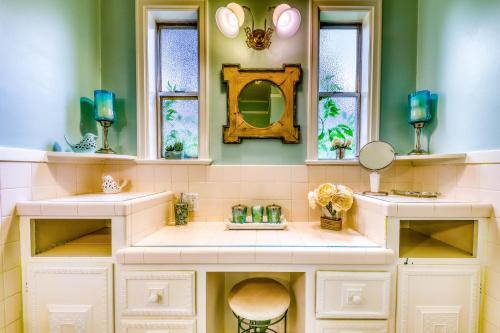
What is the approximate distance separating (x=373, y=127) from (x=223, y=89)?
1.20 m

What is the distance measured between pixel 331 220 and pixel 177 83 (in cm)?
162

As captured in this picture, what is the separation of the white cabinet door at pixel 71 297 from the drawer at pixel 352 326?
1.09 m

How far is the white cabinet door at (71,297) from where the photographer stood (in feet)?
3.74

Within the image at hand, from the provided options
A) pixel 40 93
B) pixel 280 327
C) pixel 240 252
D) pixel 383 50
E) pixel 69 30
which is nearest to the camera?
pixel 240 252

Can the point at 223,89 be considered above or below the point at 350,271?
above

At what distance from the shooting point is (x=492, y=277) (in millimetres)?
1147

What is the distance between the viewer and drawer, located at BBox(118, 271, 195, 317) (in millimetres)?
1127

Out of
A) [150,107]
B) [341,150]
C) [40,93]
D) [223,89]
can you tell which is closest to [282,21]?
[223,89]

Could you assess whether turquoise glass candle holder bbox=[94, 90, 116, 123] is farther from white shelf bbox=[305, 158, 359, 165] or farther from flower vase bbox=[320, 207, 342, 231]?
flower vase bbox=[320, 207, 342, 231]

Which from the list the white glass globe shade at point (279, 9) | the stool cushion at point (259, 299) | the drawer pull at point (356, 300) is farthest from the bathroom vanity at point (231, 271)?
the white glass globe shade at point (279, 9)

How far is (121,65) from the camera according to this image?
1760 millimetres

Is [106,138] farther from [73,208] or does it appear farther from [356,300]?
[356,300]

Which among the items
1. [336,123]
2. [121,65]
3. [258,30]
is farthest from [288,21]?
[121,65]

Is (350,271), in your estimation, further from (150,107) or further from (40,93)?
(40,93)
